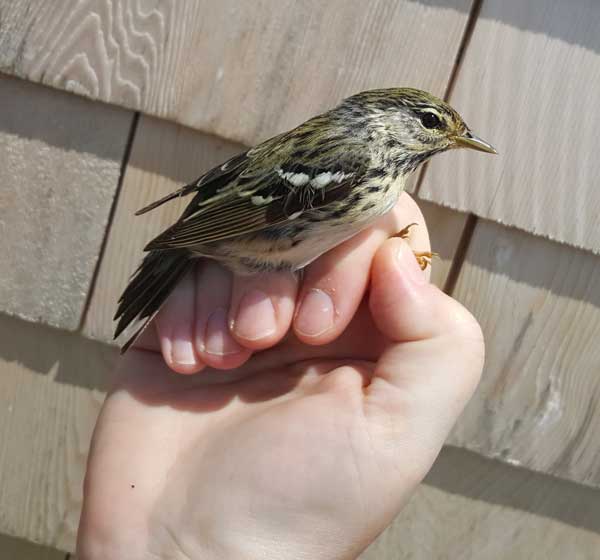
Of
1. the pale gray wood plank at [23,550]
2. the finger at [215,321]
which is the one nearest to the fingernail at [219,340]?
the finger at [215,321]

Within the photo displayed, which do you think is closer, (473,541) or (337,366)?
(337,366)

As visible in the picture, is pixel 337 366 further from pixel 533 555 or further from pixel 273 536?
pixel 533 555

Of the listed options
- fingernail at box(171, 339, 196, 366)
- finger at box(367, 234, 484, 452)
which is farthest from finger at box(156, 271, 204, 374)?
finger at box(367, 234, 484, 452)

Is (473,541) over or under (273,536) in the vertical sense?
under

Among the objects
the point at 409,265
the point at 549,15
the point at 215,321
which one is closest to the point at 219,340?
the point at 215,321

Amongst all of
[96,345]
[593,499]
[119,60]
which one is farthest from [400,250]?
[593,499]

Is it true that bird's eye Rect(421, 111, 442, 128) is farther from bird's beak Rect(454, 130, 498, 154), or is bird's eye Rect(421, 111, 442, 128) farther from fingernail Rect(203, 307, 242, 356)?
fingernail Rect(203, 307, 242, 356)
